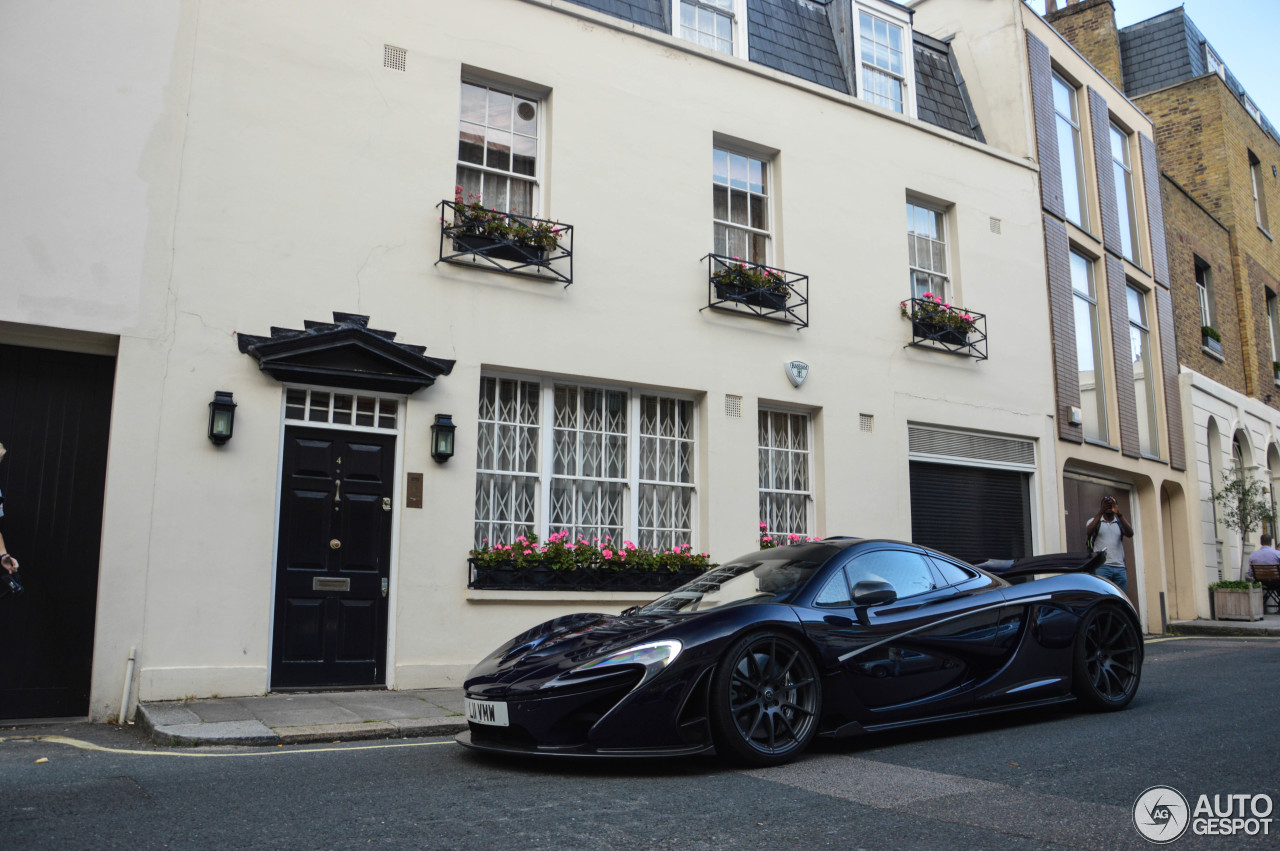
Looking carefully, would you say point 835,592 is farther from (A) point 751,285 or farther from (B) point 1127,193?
(B) point 1127,193

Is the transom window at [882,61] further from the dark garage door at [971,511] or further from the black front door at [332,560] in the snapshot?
the black front door at [332,560]

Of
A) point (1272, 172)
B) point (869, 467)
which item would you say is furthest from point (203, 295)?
point (1272, 172)

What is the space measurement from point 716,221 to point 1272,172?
804 inches

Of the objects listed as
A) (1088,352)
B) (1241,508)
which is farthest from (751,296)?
(1241,508)

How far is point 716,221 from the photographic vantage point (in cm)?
Answer: 1155

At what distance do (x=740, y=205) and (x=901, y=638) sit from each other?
24.2 ft

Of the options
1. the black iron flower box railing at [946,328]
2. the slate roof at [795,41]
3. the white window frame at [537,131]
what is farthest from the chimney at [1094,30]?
the white window frame at [537,131]

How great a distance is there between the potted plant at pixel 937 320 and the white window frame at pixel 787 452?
2198 mm

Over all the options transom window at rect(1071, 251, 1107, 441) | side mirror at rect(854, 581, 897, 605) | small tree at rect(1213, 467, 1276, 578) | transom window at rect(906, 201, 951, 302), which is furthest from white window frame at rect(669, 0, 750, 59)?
small tree at rect(1213, 467, 1276, 578)

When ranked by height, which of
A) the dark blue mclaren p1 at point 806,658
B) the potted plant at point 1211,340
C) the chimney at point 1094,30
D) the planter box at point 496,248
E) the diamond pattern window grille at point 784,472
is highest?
the chimney at point 1094,30

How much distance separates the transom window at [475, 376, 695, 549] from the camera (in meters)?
9.76

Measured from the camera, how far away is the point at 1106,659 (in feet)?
22.0

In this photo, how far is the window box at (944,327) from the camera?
507 inches

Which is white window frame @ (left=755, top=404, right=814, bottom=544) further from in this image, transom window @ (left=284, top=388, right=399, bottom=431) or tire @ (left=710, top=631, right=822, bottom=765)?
tire @ (left=710, top=631, right=822, bottom=765)
